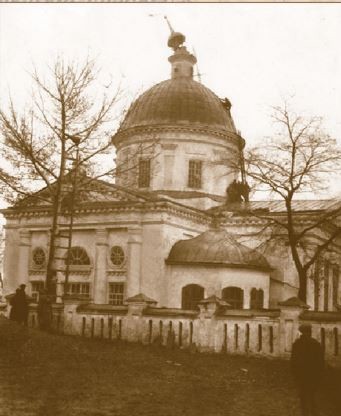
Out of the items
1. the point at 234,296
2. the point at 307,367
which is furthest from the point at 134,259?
the point at 307,367

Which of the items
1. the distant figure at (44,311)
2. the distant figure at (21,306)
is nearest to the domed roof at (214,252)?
the distant figure at (44,311)

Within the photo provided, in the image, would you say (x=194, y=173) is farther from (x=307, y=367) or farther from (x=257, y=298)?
(x=307, y=367)

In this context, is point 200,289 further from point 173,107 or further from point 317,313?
point 317,313

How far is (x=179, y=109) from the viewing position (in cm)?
3300

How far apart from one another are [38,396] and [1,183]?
38.8 ft

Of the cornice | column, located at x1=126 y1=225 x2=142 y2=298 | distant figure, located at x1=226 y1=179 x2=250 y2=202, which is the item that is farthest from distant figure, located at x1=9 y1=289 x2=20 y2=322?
distant figure, located at x1=226 y1=179 x2=250 y2=202

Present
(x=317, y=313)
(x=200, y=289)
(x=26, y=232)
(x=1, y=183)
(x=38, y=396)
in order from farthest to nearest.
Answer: (x=26, y=232) → (x=200, y=289) → (x=1, y=183) → (x=317, y=313) → (x=38, y=396)

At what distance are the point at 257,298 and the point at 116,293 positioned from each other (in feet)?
19.2

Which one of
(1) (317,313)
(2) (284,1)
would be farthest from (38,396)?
(2) (284,1)

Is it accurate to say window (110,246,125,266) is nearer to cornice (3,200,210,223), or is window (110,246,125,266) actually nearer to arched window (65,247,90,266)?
arched window (65,247,90,266)

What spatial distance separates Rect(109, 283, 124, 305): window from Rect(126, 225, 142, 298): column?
726 millimetres

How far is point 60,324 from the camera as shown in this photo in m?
19.3

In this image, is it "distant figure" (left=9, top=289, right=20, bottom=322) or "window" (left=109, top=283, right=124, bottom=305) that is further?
"window" (left=109, top=283, right=124, bottom=305)

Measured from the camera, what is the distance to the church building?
2811 cm
